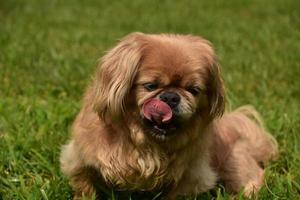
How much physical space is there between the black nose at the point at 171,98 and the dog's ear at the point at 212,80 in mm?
316

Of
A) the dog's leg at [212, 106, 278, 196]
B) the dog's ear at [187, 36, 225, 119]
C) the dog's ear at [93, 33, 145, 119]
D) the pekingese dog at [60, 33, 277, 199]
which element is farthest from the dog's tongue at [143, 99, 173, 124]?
the dog's leg at [212, 106, 278, 196]

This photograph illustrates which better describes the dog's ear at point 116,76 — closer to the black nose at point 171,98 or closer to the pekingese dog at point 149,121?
the pekingese dog at point 149,121

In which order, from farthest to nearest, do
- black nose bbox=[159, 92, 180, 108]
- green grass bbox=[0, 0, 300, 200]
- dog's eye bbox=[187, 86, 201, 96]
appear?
green grass bbox=[0, 0, 300, 200] → dog's eye bbox=[187, 86, 201, 96] → black nose bbox=[159, 92, 180, 108]

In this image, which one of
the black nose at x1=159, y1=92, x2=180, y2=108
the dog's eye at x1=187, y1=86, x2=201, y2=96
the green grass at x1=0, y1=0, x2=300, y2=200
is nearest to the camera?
the black nose at x1=159, y1=92, x2=180, y2=108

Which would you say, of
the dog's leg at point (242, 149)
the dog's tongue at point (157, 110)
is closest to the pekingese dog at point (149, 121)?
the dog's tongue at point (157, 110)

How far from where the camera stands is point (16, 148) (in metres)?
4.16

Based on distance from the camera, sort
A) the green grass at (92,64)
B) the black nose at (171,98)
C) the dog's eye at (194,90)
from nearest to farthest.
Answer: the black nose at (171,98)
the dog's eye at (194,90)
the green grass at (92,64)

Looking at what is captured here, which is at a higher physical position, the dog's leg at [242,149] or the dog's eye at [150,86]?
the dog's eye at [150,86]

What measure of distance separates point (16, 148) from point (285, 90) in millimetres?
2872

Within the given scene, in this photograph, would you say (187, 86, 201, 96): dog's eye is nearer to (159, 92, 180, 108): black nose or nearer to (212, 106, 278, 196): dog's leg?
(159, 92, 180, 108): black nose

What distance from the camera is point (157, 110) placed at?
3230 mm

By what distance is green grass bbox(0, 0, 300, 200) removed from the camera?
3.99m

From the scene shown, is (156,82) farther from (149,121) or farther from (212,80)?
(212,80)

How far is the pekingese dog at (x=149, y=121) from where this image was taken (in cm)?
328
